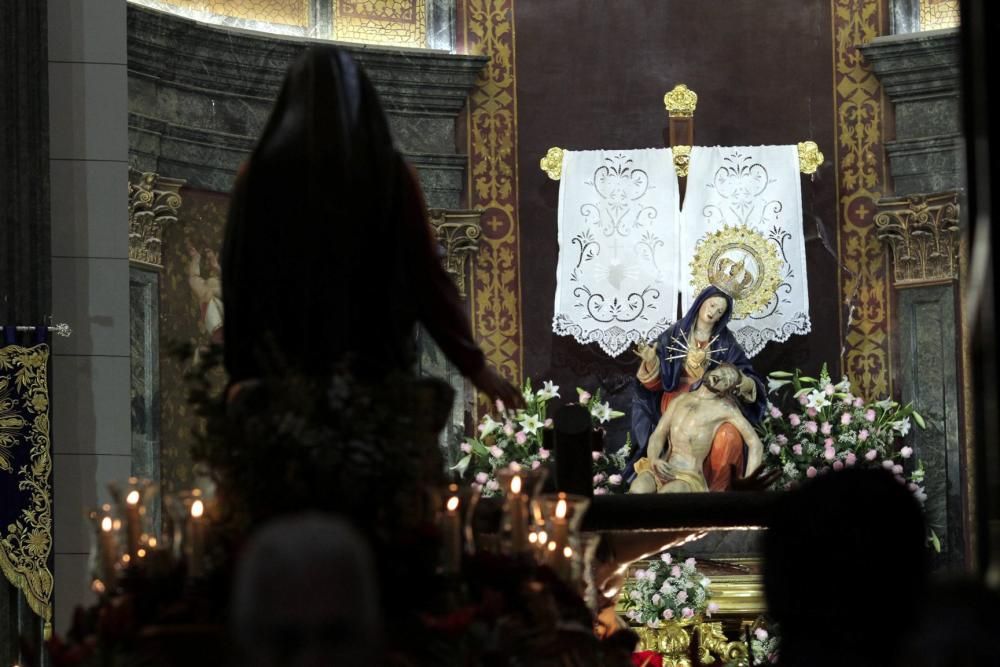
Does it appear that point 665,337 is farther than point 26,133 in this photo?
Yes

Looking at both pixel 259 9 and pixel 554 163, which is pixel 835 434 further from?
pixel 259 9

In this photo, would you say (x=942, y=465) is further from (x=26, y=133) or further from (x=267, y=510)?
(x=267, y=510)

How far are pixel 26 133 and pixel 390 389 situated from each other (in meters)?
5.53

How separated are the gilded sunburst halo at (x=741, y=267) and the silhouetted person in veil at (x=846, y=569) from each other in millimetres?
10208

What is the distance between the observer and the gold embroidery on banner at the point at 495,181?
13.9 metres

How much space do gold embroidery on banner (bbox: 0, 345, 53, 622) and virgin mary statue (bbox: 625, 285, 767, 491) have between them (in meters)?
4.80

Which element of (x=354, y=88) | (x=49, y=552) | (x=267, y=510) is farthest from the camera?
(x=49, y=552)

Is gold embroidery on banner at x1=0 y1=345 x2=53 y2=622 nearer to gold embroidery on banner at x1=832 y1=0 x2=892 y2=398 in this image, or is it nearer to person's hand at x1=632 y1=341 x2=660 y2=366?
person's hand at x1=632 y1=341 x2=660 y2=366

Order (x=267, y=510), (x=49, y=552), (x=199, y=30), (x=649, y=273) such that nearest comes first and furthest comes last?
(x=267, y=510) → (x=49, y=552) → (x=199, y=30) → (x=649, y=273)

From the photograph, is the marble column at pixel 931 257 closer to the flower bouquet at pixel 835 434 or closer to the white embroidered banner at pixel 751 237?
the flower bouquet at pixel 835 434

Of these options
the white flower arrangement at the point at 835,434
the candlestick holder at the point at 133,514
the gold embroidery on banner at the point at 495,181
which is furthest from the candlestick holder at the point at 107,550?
the gold embroidery on banner at the point at 495,181

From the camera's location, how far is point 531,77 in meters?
14.1

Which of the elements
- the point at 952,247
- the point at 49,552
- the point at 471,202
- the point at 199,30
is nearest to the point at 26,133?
the point at 49,552

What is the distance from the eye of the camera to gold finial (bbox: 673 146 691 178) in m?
13.7
